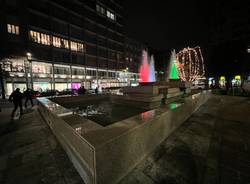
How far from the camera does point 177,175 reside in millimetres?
2619

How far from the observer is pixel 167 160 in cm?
314

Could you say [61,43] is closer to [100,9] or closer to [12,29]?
[12,29]

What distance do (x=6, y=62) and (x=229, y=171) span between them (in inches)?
A: 1443

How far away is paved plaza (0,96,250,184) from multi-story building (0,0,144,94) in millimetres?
16400

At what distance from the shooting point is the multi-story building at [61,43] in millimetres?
26453

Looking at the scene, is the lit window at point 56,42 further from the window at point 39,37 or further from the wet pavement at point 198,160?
the wet pavement at point 198,160

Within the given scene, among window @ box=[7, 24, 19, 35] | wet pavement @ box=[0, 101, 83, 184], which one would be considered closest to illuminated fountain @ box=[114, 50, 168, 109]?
wet pavement @ box=[0, 101, 83, 184]

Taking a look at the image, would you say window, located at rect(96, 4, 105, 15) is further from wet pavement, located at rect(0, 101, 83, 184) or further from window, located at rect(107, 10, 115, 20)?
wet pavement, located at rect(0, 101, 83, 184)

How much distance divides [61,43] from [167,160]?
4057 cm

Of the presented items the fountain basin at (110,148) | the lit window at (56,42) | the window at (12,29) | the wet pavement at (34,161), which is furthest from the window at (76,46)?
the fountain basin at (110,148)

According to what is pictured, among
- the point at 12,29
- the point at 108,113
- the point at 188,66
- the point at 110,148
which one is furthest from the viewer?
the point at 12,29

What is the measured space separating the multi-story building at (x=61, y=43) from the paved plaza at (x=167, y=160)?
1640cm

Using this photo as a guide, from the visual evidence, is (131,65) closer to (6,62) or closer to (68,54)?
(68,54)

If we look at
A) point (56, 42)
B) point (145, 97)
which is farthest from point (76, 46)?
point (145, 97)
